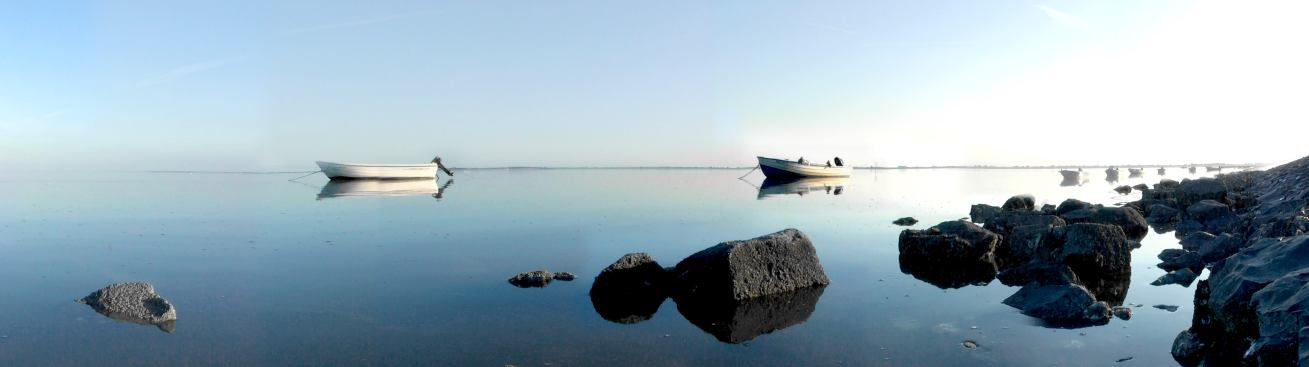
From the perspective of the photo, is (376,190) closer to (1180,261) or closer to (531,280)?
(531,280)

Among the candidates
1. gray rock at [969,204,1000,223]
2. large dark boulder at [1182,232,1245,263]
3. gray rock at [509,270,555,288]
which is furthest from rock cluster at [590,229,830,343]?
gray rock at [969,204,1000,223]

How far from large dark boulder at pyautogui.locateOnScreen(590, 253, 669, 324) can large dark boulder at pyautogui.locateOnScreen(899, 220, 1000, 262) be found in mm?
5627

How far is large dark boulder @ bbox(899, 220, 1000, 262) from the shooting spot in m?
13.2

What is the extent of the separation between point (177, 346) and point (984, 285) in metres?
11.3

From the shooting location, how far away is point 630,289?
10.4m

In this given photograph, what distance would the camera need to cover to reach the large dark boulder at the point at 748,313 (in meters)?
8.27

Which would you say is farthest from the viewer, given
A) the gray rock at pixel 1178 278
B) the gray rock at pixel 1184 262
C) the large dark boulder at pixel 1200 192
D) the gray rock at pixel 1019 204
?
the large dark boulder at pixel 1200 192

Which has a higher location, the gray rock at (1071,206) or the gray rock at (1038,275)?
the gray rock at (1071,206)

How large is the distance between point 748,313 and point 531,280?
379 cm

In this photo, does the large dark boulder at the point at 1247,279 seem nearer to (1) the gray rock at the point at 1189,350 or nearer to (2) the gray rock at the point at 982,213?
(1) the gray rock at the point at 1189,350

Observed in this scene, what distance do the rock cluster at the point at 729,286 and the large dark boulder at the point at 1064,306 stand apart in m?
2.83

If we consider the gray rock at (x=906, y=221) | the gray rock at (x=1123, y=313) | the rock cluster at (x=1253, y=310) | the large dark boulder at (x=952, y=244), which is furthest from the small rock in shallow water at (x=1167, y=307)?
the gray rock at (x=906, y=221)

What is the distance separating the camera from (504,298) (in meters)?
10.0

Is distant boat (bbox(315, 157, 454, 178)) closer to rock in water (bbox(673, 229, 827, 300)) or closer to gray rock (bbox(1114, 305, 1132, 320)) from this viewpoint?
rock in water (bbox(673, 229, 827, 300))
